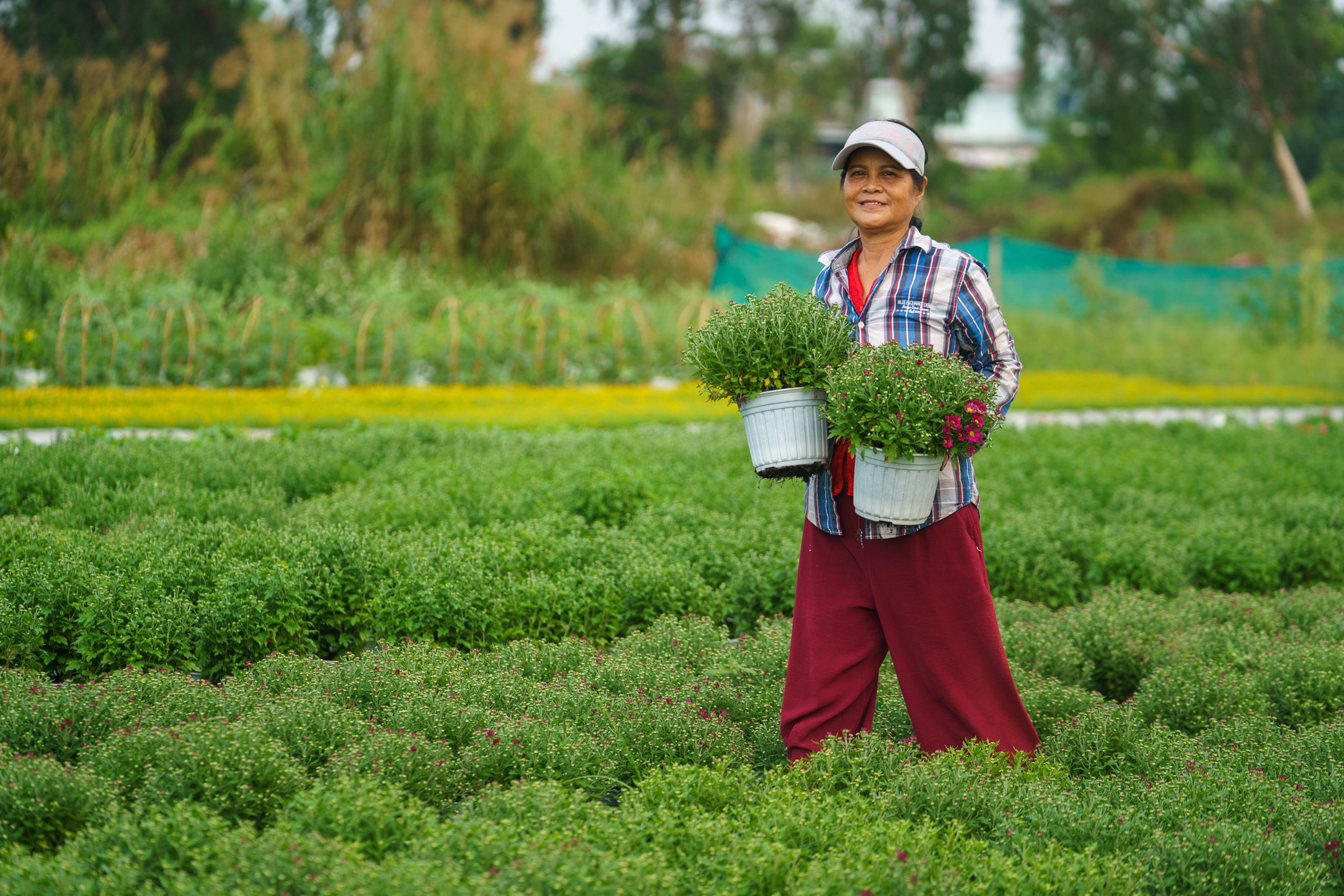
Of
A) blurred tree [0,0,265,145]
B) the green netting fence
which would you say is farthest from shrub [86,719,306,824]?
blurred tree [0,0,265,145]

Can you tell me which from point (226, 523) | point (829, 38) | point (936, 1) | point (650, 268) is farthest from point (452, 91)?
point (829, 38)

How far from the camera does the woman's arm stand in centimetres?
319

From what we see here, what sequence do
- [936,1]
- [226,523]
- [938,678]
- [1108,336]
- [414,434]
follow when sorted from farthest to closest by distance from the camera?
[936,1] < [1108,336] < [414,434] < [226,523] < [938,678]

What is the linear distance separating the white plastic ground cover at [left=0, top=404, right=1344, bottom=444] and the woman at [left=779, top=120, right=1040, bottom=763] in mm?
5651

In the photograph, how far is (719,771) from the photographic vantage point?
10.5ft

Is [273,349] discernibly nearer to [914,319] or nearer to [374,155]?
[374,155]

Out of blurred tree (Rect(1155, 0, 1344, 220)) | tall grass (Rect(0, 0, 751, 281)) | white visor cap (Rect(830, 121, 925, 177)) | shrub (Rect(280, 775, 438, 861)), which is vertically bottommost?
shrub (Rect(280, 775, 438, 861))

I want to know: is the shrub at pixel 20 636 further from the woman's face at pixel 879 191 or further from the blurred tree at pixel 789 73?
the blurred tree at pixel 789 73

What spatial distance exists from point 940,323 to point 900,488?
523 mm

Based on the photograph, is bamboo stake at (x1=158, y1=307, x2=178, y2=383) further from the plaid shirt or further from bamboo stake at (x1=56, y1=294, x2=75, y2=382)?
the plaid shirt

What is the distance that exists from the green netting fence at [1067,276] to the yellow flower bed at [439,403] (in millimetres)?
3328

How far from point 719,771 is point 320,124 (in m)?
13.7

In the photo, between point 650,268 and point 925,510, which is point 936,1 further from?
point 925,510

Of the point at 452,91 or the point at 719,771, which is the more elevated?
the point at 452,91
